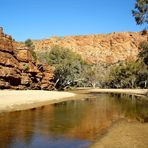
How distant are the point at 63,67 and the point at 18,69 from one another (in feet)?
90.9

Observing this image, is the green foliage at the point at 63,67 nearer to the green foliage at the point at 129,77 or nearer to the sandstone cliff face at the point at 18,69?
the sandstone cliff face at the point at 18,69

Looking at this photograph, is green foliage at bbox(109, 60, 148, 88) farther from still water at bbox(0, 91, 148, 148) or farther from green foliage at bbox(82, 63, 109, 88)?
still water at bbox(0, 91, 148, 148)

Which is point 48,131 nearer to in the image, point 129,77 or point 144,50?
point 144,50

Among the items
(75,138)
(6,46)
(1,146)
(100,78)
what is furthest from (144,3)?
(100,78)

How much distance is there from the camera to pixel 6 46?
177 ft

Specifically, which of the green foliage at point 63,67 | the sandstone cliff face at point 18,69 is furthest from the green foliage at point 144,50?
the green foliage at point 63,67

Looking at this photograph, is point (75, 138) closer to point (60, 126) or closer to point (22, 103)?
point (60, 126)

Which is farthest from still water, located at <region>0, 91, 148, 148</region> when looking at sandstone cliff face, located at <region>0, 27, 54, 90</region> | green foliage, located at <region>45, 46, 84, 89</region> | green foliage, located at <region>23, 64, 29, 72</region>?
green foliage, located at <region>45, 46, 84, 89</region>

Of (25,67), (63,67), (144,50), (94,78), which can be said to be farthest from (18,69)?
(94,78)

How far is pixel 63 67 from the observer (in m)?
83.7

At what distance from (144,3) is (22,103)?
26.1 m

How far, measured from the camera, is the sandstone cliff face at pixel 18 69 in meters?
51.8

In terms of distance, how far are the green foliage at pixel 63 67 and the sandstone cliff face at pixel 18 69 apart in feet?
37.2

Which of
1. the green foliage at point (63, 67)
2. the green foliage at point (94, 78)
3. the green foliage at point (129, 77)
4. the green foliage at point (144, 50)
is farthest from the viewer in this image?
the green foliage at point (94, 78)
